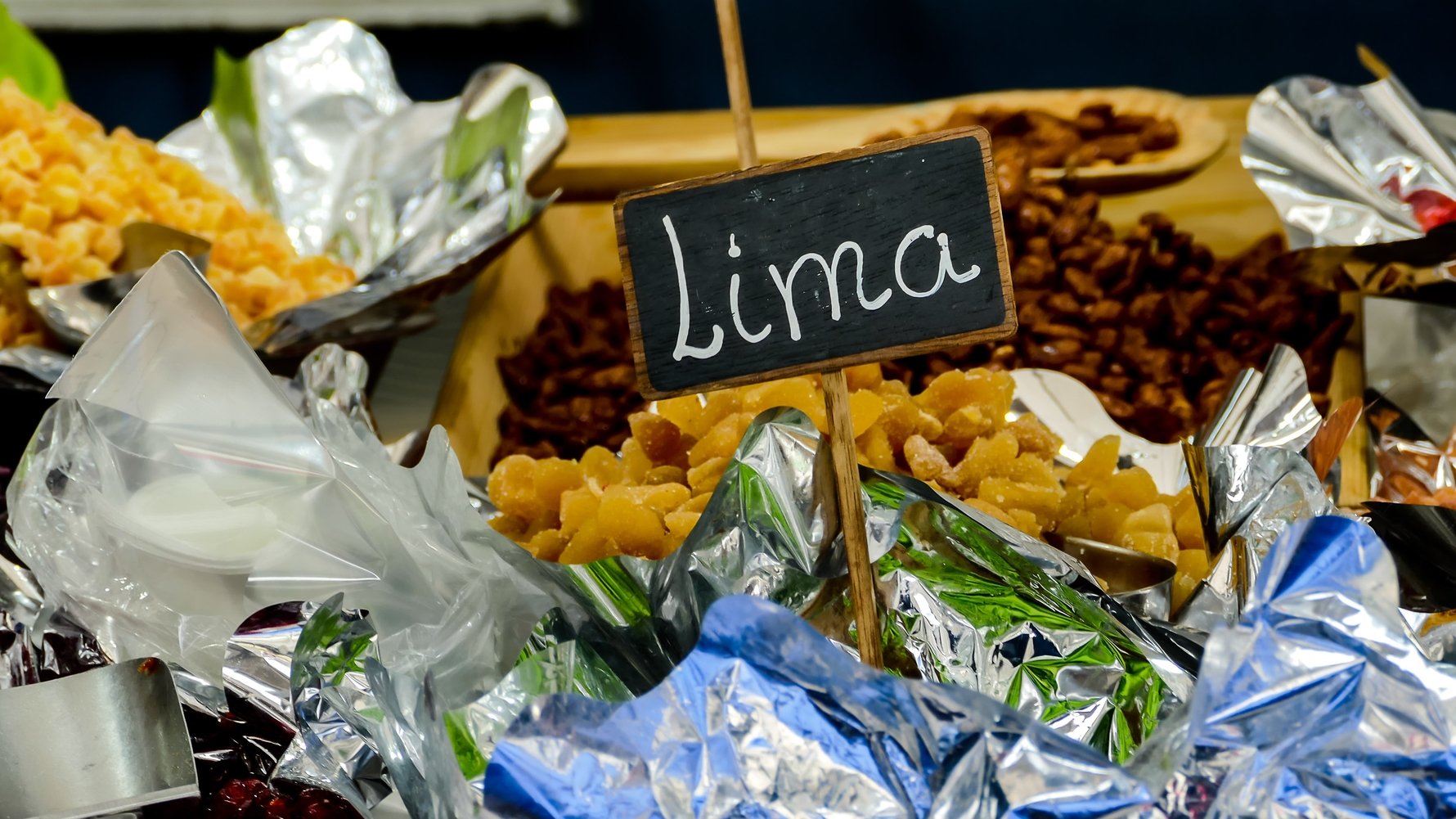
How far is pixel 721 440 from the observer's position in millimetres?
750

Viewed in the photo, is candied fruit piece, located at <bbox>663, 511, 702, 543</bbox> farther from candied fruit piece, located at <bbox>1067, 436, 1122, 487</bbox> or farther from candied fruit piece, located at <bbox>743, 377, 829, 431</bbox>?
candied fruit piece, located at <bbox>1067, 436, 1122, 487</bbox>

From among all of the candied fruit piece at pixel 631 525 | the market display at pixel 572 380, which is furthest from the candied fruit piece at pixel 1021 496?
the market display at pixel 572 380

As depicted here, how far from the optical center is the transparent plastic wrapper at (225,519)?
646 millimetres

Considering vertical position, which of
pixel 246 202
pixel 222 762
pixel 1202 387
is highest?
pixel 246 202

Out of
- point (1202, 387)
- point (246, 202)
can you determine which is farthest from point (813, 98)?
point (1202, 387)

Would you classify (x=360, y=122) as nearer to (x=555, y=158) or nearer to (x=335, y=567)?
(x=555, y=158)

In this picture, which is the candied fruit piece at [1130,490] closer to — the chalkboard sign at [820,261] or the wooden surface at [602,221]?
the chalkboard sign at [820,261]

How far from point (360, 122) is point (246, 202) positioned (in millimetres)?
173

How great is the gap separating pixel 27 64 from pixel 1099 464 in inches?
52.6

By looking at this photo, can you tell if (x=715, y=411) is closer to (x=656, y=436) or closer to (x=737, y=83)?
(x=656, y=436)

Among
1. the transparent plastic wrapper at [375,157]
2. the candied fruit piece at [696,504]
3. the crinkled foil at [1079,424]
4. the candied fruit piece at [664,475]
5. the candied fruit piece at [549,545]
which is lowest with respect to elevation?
the crinkled foil at [1079,424]

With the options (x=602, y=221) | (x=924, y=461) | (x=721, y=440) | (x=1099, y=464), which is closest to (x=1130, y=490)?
(x=1099, y=464)

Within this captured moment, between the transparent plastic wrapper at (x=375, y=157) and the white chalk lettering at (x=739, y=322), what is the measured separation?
62 centimetres

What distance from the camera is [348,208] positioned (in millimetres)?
1442
